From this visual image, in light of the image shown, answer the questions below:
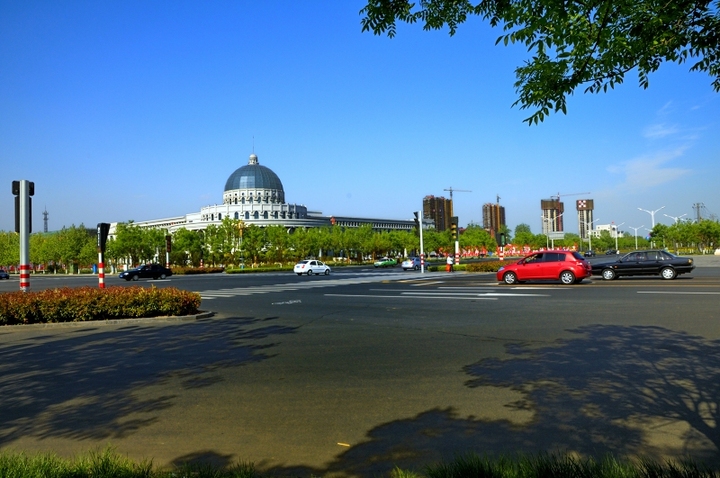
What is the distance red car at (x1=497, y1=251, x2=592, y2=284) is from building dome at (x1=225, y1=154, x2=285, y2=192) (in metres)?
120

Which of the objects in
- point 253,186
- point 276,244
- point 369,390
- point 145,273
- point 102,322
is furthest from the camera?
point 253,186

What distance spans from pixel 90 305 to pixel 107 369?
7.45 metres

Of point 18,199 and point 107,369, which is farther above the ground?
point 18,199

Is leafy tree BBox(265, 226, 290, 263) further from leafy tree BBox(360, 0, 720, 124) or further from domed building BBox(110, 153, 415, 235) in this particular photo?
leafy tree BBox(360, 0, 720, 124)

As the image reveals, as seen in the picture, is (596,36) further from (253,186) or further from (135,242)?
(253,186)

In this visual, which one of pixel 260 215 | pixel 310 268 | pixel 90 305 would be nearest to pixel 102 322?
pixel 90 305

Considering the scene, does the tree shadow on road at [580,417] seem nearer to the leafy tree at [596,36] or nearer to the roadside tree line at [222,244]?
the leafy tree at [596,36]

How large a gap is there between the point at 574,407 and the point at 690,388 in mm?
1801

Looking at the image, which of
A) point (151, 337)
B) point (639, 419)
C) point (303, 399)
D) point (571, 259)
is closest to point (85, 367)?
point (151, 337)

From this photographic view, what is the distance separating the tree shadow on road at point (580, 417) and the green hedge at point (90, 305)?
36.7ft

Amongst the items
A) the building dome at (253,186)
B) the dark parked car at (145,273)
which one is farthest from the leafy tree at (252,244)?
the building dome at (253,186)

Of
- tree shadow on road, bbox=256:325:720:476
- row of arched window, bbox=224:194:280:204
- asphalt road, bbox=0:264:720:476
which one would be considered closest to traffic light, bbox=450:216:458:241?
asphalt road, bbox=0:264:720:476

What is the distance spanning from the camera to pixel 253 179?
469ft

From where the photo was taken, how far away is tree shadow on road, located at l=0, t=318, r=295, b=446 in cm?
639
